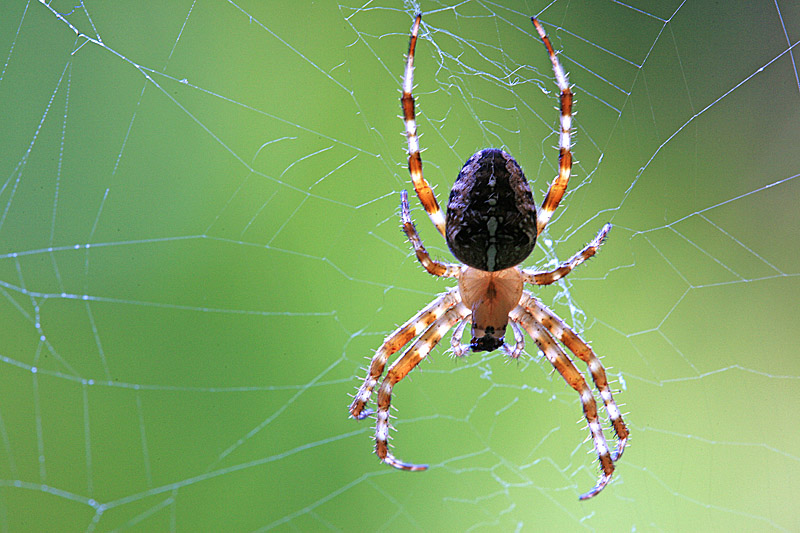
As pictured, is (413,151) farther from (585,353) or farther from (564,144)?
(585,353)

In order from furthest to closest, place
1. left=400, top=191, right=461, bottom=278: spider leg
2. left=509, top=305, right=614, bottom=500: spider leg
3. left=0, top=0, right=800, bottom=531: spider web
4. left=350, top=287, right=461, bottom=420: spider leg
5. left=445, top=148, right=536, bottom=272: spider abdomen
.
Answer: left=0, top=0, right=800, bottom=531: spider web
left=350, top=287, right=461, bottom=420: spider leg
left=509, top=305, right=614, bottom=500: spider leg
left=400, top=191, right=461, bottom=278: spider leg
left=445, top=148, right=536, bottom=272: spider abdomen

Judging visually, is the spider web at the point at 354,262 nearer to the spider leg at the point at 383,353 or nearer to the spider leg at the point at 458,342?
the spider leg at the point at 458,342

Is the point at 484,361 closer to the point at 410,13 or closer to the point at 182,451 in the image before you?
the point at 182,451

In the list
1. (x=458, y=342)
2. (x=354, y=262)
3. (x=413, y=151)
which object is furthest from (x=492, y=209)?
(x=354, y=262)

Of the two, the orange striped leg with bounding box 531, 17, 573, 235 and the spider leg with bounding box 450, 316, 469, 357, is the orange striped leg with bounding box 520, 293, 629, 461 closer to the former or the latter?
the spider leg with bounding box 450, 316, 469, 357

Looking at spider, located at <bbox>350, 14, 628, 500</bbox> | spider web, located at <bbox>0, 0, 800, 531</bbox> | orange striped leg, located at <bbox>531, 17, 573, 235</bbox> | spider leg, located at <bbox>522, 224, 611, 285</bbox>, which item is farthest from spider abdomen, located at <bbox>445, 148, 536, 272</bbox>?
spider web, located at <bbox>0, 0, 800, 531</bbox>

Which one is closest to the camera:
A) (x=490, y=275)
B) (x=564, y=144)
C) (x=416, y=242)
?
(x=564, y=144)

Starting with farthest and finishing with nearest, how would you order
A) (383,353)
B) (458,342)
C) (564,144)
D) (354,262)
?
(354,262) < (458,342) < (383,353) < (564,144)

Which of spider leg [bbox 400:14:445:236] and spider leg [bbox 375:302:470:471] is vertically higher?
spider leg [bbox 400:14:445:236]
